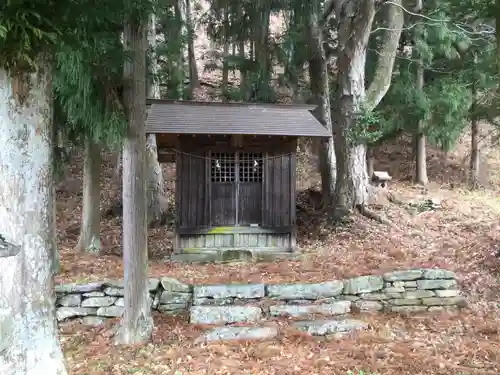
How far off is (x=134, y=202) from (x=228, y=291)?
2.14 metres

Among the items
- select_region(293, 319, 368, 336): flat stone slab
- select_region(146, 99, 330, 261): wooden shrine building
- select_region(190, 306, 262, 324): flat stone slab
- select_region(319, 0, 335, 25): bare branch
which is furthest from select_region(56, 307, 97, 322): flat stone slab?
select_region(319, 0, 335, 25): bare branch

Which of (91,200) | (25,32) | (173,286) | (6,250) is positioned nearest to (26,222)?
(6,250)

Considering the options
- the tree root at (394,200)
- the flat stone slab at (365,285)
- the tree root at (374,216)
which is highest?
the tree root at (394,200)

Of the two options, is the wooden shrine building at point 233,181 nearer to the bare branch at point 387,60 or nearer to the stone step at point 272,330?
the bare branch at point 387,60

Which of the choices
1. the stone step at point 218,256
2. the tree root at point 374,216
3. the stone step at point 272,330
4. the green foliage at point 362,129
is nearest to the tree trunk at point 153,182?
the stone step at point 218,256

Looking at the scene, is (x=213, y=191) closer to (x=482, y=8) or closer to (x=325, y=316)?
(x=325, y=316)

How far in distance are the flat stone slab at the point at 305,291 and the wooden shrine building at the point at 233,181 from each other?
341cm

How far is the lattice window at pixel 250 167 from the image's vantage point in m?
10.3

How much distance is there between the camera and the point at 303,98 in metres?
17.5

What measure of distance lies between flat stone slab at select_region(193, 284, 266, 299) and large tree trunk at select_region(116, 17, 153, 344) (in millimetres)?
1215

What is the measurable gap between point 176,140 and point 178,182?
100 centimetres

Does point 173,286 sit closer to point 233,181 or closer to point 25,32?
point 233,181

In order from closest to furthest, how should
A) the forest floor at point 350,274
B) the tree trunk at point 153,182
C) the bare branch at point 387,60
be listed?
1. the forest floor at point 350,274
2. the bare branch at point 387,60
3. the tree trunk at point 153,182

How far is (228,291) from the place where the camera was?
6.51 metres
